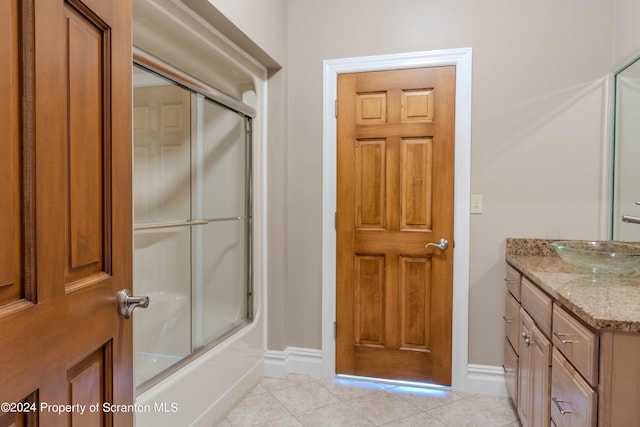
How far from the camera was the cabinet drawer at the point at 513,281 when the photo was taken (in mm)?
1980

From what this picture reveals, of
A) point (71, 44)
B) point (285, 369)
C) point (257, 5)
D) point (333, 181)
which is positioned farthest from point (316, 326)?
point (71, 44)

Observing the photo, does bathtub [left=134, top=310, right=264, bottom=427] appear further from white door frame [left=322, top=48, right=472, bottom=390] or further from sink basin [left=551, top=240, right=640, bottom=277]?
sink basin [left=551, top=240, right=640, bottom=277]

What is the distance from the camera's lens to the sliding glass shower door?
7.50ft

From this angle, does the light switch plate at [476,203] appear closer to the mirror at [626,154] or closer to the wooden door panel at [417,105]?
the wooden door panel at [417,105]

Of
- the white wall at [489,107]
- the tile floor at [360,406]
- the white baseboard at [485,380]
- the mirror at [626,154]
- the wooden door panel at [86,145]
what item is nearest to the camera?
the wooden door panel at [86,145]

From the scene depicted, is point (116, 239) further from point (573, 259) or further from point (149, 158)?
point (573, 259)

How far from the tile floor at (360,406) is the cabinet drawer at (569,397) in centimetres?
82

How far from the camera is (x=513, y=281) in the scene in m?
2.10

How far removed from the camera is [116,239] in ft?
3.29

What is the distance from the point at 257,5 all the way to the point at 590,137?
205 centimetres

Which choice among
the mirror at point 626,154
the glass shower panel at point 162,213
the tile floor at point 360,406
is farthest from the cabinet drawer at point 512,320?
the glass shower panel at point 162,213

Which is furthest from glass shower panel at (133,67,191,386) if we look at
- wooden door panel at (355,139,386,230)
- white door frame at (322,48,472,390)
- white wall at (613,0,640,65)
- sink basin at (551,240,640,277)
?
white wall at (613,0,640,65)

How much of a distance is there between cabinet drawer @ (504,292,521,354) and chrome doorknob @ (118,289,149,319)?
176 centimetres

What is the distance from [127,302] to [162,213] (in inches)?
57.7
